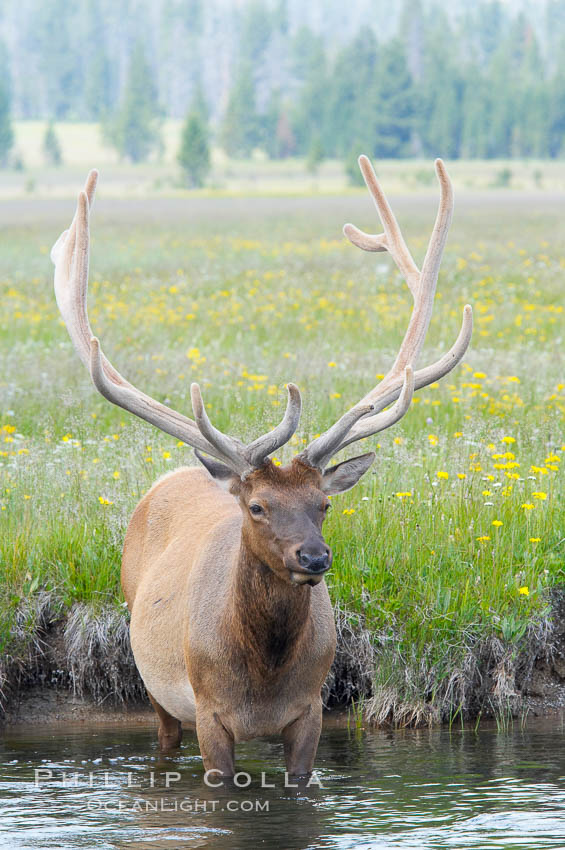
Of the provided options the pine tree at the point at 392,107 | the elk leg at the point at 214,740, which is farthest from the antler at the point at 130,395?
the pine tree at the point at 392,107

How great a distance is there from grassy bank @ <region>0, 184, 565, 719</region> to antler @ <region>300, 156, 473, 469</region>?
1264 millimetres

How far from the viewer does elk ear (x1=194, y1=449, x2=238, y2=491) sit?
5.80m

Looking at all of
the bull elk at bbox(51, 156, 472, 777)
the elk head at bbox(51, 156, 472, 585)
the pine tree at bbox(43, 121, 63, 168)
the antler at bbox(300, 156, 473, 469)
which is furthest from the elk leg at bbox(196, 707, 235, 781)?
the pine tree at bbox(43, 121, 63, 168)

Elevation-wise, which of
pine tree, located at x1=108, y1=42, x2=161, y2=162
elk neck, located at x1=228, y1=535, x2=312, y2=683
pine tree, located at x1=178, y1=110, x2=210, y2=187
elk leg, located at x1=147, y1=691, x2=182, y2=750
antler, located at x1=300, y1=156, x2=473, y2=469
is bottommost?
elk leg, located at x1=147, y1=691, x2=182, y2=750

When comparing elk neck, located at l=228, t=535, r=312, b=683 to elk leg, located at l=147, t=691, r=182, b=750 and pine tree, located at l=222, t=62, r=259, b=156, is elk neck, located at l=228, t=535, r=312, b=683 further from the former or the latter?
pine tree, located at l=222, t=62, r=259, b=156

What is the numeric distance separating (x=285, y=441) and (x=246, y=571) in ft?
2.07

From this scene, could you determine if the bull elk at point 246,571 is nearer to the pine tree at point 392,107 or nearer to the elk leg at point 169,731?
the elk leg at point 169,731

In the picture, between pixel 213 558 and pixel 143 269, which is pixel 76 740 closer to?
pixel 213 558

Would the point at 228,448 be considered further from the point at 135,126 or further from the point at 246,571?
the point at 135,126

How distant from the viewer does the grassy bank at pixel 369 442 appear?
753 centimetres

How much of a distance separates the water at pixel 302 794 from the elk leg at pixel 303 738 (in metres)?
0.13

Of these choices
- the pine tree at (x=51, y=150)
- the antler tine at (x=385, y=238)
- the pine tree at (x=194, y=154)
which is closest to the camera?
the antler tine at (x=385, y=238)

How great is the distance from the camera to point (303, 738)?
19.8 feet

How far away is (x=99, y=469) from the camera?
935 centimetres
